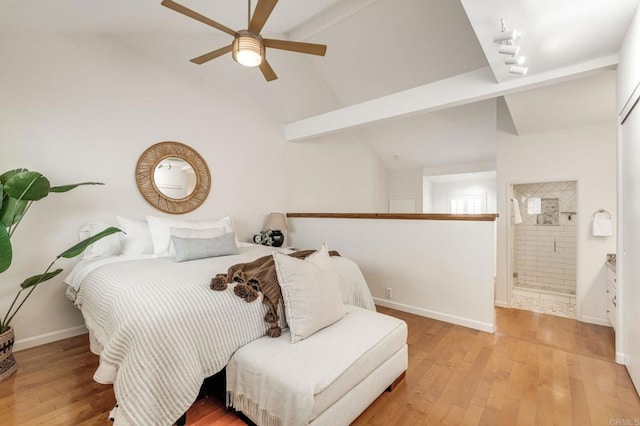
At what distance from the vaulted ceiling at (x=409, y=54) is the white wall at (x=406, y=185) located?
2.40 feet

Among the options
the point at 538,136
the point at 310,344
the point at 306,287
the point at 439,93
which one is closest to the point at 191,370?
the point at 310,344

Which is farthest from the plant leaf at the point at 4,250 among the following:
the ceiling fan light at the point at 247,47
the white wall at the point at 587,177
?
the white wall at the point at 587,177

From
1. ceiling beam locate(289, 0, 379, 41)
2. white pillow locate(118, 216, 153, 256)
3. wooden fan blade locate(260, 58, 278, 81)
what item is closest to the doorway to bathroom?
ceiling beam locate(289, 0, 379, 41)

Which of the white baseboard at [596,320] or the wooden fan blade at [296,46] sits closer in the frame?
the wooden fan blade at [296,46]

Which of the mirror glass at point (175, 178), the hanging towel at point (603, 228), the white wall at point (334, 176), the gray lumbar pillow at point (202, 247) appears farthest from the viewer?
the white wall at point (334, 176)

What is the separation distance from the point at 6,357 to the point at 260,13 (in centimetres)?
309

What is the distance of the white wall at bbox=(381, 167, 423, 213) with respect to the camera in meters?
6.77

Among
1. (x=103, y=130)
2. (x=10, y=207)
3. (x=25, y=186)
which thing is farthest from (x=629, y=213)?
(x=103, y=130)

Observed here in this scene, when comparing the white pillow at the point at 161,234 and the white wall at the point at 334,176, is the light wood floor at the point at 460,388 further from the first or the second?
the white wall at the point at 334,176

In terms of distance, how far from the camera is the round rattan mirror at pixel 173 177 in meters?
3.37

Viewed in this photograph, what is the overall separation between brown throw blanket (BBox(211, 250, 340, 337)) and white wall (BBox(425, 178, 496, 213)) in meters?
6.34

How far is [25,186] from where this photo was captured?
2.11 meters

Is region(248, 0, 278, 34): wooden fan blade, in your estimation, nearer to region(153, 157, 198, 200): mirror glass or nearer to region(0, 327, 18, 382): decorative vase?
region(153, 157, 198, 200): mirror glass

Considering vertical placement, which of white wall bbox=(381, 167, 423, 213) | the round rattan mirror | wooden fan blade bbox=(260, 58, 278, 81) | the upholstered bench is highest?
wooden fan blade bbox=(260, 58, 278, 81)
